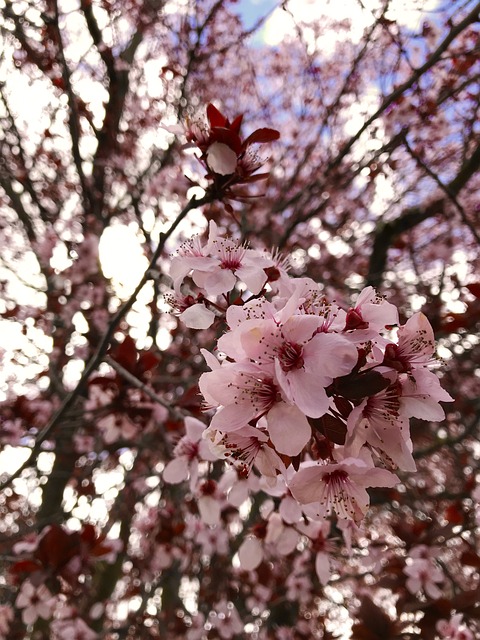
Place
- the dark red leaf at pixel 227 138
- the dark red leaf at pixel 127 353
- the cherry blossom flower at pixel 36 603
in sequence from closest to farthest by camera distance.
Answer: the dark red leaf at pixel 227 138 → the dark red leaf at pixel 127 353 → the cherry blossom flower at pixel 36 603

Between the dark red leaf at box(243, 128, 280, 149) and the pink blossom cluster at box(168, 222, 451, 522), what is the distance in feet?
1.52

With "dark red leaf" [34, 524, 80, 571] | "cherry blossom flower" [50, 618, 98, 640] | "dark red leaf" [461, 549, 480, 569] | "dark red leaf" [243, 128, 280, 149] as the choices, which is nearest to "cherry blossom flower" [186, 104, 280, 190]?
"dark red leaf" [243, 128, 280, 149]

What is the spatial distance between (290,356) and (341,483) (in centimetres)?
29

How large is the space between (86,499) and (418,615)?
8.71 ft

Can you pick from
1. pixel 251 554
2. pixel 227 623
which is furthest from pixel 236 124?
pixel 227 623

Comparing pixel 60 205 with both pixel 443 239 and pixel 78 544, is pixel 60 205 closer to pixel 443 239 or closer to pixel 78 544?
pixel 78 544

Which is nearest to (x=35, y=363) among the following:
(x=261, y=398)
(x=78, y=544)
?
(x=78, y=544)

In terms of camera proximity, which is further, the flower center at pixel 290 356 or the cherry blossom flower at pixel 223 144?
the cherry blossom flower at pixel 223 144

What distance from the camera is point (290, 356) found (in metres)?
0.76

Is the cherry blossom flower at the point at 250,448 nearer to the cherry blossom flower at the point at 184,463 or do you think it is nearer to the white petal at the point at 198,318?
the white petal at the point at 198,318

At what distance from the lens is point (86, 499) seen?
11.7 feet

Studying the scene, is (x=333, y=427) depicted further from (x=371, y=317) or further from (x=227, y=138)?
(x=227, y=138)

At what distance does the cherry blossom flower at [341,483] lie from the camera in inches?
31.3

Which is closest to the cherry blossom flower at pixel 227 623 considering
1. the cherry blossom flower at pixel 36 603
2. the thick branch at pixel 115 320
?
the cherry blossom flower at pixel 36 603
